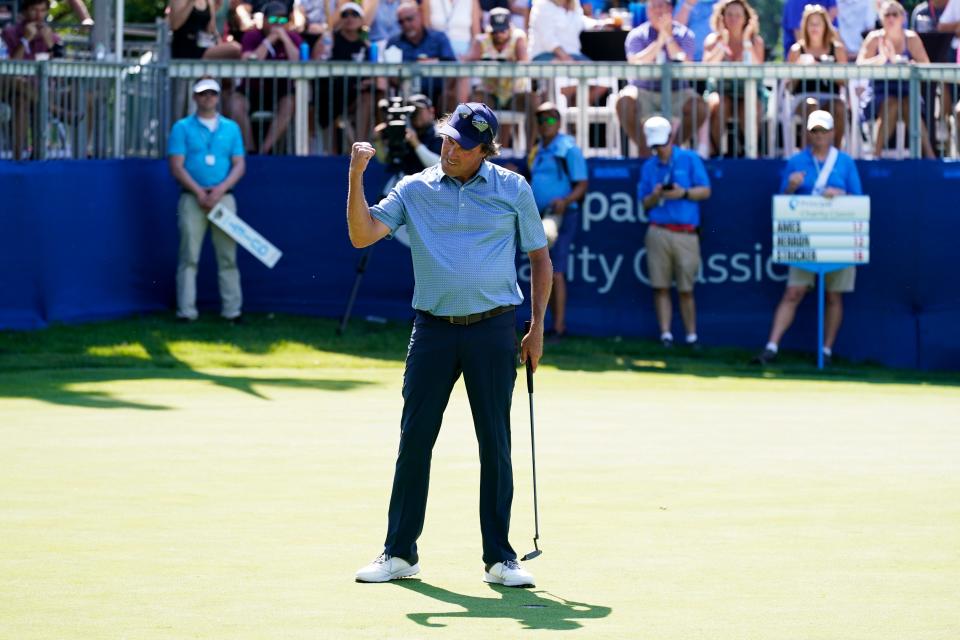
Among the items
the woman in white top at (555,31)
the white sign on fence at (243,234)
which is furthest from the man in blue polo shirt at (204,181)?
the woman in white top at (555,31)

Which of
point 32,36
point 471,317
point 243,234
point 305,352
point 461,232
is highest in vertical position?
point 32,36

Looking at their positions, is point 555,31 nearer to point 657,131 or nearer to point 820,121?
point 657,131

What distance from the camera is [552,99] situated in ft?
61.0

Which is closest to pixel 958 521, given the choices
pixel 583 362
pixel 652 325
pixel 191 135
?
pixel 583 362

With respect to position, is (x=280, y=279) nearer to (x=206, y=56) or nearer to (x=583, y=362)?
(x=206, y=56)

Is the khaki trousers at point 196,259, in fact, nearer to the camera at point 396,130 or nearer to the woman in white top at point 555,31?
the camera at point 396,130

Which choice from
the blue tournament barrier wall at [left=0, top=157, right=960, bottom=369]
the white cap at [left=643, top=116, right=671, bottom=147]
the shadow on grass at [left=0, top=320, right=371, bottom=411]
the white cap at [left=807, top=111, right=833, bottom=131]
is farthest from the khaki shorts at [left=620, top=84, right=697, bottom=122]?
the shadow on grass at [left=0, top=320, right=371, bottom=411]

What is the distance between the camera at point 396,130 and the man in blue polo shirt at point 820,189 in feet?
12.5

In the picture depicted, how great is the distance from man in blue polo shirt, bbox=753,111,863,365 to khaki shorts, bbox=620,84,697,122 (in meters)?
1.30

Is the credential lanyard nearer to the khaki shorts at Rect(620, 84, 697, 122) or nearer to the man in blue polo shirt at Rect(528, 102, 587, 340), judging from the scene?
the khaki shorts at Rect(620, 84, 697, 122)

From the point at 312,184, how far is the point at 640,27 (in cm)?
386

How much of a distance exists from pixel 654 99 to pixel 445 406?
11196 mm

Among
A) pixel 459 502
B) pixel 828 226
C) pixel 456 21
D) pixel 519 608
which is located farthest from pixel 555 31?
pixel 519 608

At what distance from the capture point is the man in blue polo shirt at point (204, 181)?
59.4 ft
